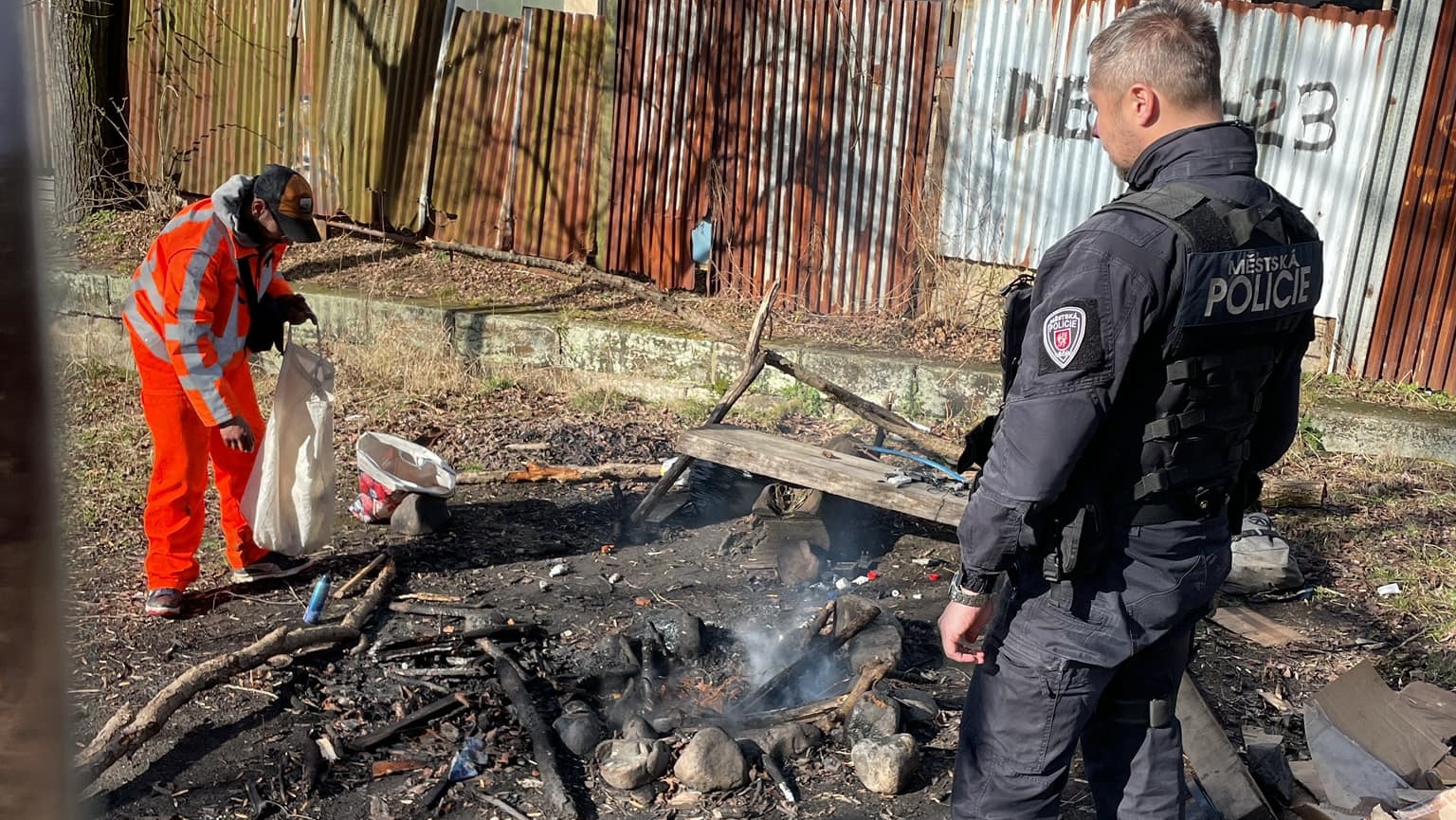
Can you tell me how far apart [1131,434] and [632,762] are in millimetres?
2248

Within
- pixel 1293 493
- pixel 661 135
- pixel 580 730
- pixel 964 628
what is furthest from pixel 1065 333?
pixel 661 135

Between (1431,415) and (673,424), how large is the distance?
516cm

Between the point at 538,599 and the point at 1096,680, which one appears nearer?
the point at 1096,680

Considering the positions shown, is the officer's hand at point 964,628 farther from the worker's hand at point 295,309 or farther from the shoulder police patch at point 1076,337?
the worker's hand at point 295,309

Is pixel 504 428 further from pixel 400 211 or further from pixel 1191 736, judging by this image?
pixel 1191 736

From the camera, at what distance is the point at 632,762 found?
4.00m

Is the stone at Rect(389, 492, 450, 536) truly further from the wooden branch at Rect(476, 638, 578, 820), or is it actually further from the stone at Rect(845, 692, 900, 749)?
the stone at Rect(845, 692, 900, 749)

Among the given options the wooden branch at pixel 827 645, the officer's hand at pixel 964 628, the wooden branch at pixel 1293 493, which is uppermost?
the officer's hand at pixel 964 628

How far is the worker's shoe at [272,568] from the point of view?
551cm

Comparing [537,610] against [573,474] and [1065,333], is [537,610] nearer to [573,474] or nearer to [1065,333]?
[573,474]

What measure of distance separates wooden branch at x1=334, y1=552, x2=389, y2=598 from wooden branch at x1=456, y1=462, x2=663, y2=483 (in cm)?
134

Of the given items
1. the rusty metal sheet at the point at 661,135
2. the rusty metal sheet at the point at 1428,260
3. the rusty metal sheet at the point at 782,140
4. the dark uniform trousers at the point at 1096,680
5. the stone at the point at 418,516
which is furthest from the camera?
the rusty metal sheet at the point at 661,135

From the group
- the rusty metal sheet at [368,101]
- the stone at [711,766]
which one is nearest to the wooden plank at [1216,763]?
the stone at [711,766]

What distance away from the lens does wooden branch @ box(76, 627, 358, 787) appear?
384cm
